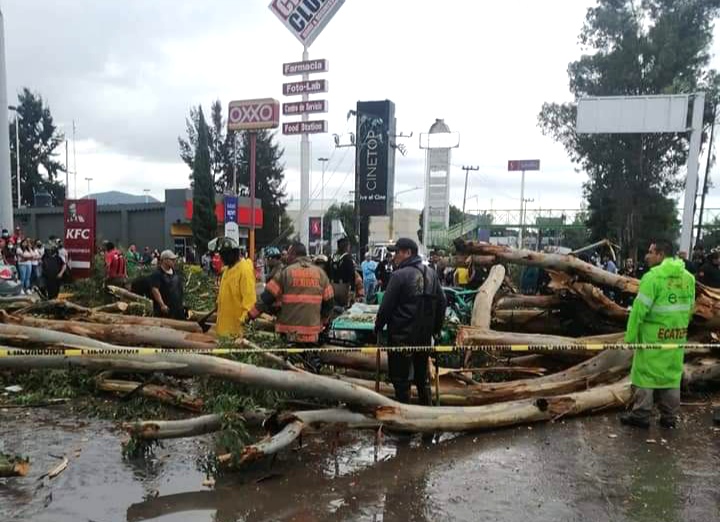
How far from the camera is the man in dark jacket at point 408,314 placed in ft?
16.2

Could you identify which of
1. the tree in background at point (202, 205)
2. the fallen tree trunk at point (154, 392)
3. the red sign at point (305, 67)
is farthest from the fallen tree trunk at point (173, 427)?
the tree in background at point (202, 205)

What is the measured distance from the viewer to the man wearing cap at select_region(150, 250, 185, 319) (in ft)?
23.8

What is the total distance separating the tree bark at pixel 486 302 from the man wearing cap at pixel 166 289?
377 cm

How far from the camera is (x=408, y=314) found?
496cm

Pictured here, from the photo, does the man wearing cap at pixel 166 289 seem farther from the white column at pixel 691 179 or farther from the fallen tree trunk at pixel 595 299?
the white column at pixel 691 179

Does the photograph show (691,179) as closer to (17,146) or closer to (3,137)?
(3,137)

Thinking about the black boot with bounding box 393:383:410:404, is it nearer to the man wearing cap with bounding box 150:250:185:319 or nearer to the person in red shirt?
the man wearing cap with bounding box 150:250:185:319

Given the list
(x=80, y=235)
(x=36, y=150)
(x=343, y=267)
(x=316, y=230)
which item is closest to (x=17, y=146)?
(x=36, y=150)

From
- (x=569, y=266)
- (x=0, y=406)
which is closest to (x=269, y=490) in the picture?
(x=0, y=406)

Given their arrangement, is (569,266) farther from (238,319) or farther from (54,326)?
(54,326)

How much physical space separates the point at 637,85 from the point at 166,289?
2981 centimetres

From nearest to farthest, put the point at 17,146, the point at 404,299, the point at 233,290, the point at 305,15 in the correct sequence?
the point at 404,299, the point at 233,290, the point at 305,15, the point at 17,146

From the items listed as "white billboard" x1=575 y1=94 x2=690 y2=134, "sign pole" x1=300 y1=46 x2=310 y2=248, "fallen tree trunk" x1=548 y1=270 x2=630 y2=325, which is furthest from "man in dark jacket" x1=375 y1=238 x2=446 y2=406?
"white billboard" x1=575 y1=94 x2=690 y2=134

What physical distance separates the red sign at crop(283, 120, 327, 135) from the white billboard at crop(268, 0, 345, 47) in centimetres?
297
